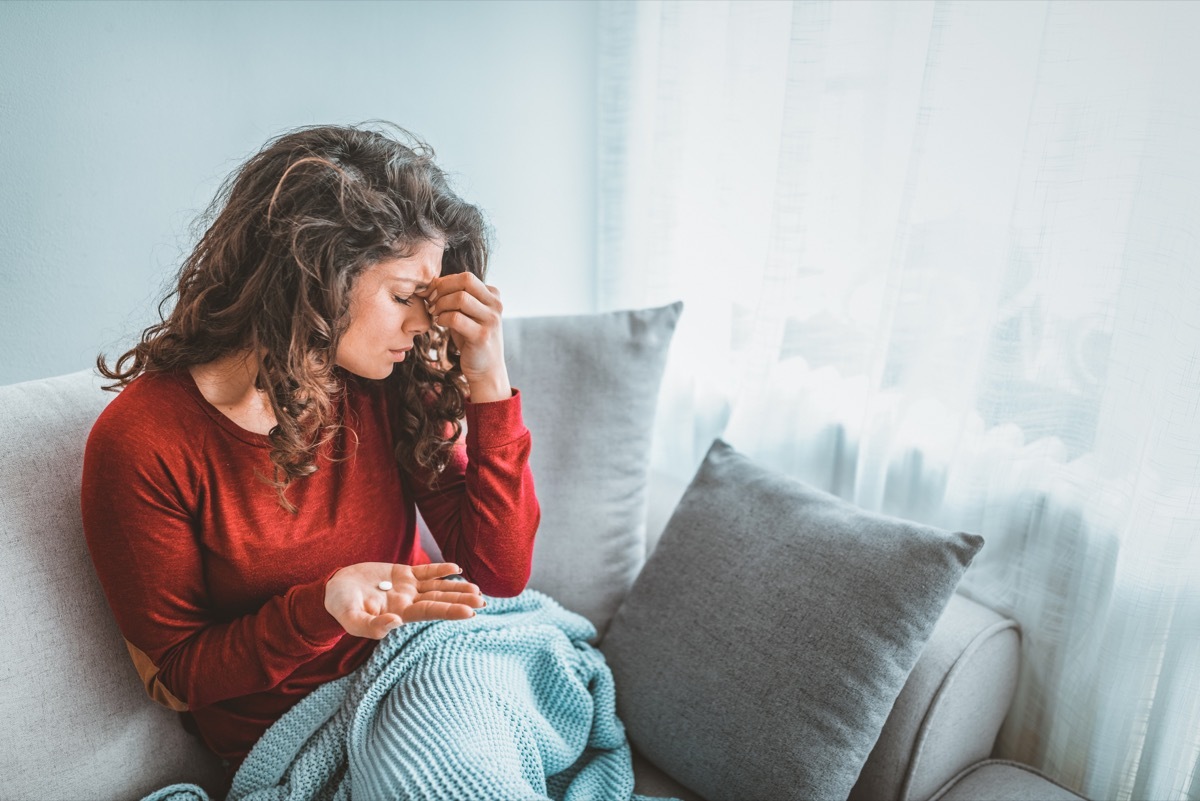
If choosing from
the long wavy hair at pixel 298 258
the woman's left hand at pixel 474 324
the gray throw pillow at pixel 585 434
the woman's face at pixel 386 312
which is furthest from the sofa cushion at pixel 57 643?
the gray throw pillow at pixel 585 434

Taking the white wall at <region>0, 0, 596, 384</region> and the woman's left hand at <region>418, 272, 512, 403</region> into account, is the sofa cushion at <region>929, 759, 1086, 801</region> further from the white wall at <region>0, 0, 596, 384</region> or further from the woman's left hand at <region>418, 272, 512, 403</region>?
the white wall at <region>0, 0, 596, 384</region>

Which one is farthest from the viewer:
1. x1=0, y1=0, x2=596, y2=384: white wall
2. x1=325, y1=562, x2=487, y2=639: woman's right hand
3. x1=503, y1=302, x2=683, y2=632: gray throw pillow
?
x1=503, y1=302, x2=683, y2=632: gray throw pillow

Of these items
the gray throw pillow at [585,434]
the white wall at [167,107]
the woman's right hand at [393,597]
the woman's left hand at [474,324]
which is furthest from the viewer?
the gray throw pillow at [585,434]

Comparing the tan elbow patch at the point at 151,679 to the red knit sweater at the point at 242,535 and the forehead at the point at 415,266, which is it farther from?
the forehead at the point at 415,266

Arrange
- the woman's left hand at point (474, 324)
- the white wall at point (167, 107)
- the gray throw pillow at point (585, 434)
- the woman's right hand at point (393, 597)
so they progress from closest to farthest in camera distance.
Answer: the woman's right hand at point (393, 597) < the woman's left hand at point (474, 324) < the white wall at point (167, 107) < the gray throw pillow at point (585, 434)

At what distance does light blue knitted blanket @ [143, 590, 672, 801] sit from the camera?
0.88 m

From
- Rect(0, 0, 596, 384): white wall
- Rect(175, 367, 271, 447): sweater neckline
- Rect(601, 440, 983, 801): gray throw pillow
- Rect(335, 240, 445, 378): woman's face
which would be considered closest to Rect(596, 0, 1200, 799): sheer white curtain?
Rect(601, 440, 983, 801): gray throw pillow

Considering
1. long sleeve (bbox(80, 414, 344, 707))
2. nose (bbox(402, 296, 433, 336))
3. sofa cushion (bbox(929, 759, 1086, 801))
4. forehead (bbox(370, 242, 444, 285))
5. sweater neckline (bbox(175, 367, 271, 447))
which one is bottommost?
sofa cushion (bbox(929, 759, 1086, 801))

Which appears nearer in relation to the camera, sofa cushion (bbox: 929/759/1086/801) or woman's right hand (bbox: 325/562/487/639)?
woman's right hand (bbox: 325/562/487/639)

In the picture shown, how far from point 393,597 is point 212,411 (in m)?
0.31

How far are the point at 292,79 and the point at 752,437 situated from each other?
1.00m

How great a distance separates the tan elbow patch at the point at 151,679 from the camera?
38.0 inches

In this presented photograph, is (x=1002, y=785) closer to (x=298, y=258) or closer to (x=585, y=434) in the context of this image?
(x=585, y=434)

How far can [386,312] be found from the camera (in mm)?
944
